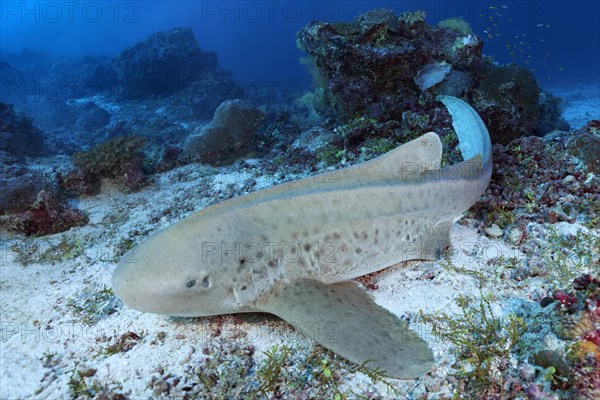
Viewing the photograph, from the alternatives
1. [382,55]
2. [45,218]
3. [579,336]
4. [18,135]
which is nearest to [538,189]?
[579,336]

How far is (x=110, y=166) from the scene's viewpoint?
28.6 ft

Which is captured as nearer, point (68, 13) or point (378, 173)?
point (378, 173)

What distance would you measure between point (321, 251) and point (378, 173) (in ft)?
3.97

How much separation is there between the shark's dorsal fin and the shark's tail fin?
3.62ft

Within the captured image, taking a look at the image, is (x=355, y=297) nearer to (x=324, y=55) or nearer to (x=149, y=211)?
(x=149, y=211)

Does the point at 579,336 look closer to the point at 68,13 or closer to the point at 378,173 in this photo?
the point at 378,173

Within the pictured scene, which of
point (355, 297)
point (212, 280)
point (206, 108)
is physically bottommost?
point (206, 108)

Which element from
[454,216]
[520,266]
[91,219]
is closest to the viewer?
[520,266]

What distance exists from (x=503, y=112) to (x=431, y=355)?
739cm

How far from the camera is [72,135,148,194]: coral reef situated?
8352 millimetres

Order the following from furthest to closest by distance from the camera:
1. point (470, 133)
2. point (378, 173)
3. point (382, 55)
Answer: point (382, 55)
point (470, 133)
point (378, 173)

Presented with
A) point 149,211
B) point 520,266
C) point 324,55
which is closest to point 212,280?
point 520,266

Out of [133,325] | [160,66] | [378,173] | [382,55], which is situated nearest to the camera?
Answer: [133,325]

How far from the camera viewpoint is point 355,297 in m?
3.79
